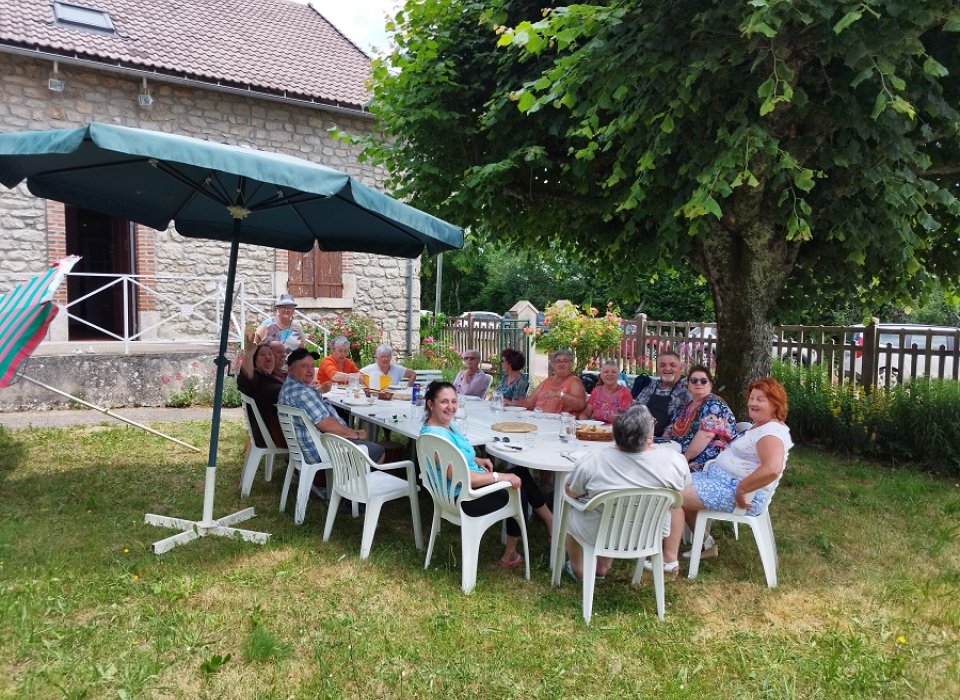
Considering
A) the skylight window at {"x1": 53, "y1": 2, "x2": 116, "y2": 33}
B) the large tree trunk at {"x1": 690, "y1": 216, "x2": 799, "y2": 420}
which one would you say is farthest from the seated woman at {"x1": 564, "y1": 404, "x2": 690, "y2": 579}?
the skylight window at {"x1": 53, "y1": 2, "x2": 116, "y2": 33}

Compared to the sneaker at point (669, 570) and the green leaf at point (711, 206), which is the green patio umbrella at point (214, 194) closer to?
the green leaf at point (711, 206)

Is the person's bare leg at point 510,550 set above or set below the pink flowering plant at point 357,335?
below

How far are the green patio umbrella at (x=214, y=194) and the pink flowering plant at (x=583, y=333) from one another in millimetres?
6463

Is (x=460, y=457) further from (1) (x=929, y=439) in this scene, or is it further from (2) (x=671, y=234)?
(1) (x=929, y=439)

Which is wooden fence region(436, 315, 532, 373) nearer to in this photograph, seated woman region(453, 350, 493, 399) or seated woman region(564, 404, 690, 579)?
seated woman region(453, 350, 493, 399)

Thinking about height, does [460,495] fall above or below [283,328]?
below

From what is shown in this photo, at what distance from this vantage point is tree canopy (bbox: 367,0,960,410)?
404 centimetres


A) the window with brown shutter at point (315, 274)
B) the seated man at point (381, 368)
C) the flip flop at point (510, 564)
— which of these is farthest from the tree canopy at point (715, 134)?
the window with brown shutter at point (315, 274)

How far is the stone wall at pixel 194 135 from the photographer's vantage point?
952 centimetres

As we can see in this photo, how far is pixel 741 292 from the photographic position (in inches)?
236

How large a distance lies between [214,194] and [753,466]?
159 inches

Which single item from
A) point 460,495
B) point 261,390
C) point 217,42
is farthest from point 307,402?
point 217,42

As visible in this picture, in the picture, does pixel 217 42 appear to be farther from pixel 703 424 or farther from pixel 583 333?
pixel 703 424

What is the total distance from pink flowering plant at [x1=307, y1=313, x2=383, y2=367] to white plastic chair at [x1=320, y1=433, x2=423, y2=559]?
23.2ft
